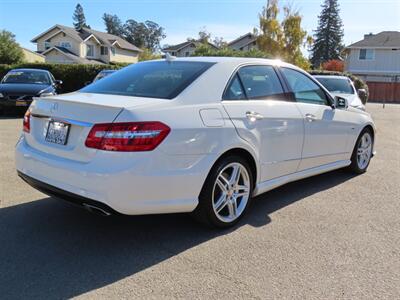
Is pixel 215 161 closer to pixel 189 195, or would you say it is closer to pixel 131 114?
pixel 189 195

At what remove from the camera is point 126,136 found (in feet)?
10.5

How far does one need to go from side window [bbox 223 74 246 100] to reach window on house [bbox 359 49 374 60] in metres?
47.8

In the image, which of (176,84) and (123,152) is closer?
(123,152)

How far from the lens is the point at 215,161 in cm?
371

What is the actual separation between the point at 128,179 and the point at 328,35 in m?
87.5

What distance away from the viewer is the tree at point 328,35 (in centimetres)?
8338

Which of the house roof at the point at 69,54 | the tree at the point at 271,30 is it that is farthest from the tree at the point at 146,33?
the tree at the point at 271,30

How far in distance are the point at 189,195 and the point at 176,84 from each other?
3.44ft

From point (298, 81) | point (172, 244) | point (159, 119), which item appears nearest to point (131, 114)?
point (159, 119)

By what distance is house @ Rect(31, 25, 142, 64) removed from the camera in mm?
50344

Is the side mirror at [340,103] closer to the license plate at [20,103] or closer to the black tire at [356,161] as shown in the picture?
the black tire at [356,161]

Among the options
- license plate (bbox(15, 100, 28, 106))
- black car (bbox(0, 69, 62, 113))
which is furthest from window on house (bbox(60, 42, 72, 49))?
license plate (bbox(15, 100, 28, 106))

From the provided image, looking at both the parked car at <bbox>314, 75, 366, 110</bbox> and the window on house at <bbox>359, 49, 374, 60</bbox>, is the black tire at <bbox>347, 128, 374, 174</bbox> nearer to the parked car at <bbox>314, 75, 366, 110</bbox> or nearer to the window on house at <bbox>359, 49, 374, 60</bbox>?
the parked car at <bbox>314, 75, 366, 110</bbox>

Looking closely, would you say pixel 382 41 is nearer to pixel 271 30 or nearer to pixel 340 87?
pixel 271 30
